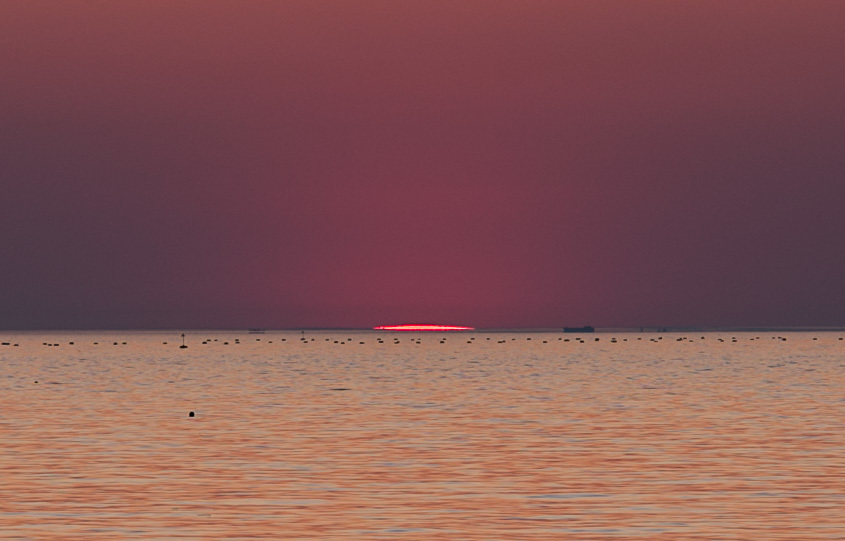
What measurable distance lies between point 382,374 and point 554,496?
83.6 metres

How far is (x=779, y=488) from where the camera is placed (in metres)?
37.2

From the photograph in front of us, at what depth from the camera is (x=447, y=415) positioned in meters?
63.6

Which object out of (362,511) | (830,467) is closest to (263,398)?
(830,467)

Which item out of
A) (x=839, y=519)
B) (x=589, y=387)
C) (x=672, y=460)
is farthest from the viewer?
(x=589, y=387)

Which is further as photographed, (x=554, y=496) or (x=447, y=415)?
(x=447, y=415)

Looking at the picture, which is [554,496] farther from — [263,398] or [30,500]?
[263,398]

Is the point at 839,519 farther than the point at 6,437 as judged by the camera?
No

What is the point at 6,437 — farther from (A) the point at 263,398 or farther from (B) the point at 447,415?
(A) the point at 263,398

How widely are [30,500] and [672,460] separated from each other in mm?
16927

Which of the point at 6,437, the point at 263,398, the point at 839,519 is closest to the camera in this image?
the point at 839,519

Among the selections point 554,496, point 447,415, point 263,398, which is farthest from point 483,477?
point 263,398

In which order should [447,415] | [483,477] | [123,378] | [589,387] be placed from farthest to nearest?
[123,378]
[589,387]
[447,415]
[483,477]

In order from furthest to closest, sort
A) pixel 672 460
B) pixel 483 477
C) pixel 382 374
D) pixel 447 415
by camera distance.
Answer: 1. pixel 382 374
2. pixel 447 415
3. pixel 672 460
4. pixel 483 477

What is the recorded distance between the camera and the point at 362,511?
109ft
